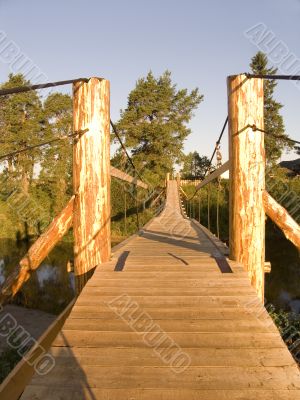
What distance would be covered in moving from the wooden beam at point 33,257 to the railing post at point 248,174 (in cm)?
164

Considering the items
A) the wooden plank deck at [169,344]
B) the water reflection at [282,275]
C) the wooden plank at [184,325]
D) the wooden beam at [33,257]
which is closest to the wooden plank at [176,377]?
the wooden plank deck at [169,344]

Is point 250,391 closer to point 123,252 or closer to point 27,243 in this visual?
point 123,252

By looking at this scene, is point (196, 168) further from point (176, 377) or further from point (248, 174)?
point (176, 377)

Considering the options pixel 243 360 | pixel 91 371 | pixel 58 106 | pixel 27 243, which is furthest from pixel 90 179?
pixel 58 106

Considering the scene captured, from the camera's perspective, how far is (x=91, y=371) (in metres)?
1.80

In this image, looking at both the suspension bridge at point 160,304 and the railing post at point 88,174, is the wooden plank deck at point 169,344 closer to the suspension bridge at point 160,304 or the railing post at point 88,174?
the suspension bridge at point 160,304

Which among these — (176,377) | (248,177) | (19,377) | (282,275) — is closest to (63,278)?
(282,275)

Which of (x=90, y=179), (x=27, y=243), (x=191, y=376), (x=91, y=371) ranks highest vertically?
(x=27, y=243)

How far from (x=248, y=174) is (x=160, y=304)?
1.52 metres

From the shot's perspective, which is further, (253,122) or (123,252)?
(123,252)

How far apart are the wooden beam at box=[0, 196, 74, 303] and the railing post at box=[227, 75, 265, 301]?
1.64 m

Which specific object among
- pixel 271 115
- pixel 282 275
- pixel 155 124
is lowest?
pixel 282 275

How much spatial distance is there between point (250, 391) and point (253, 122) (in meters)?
2.42

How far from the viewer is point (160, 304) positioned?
2.56m
